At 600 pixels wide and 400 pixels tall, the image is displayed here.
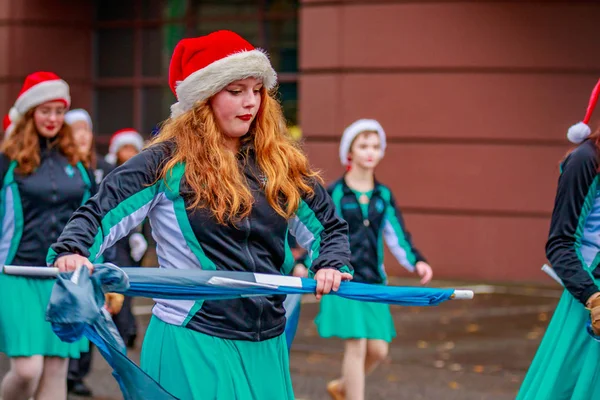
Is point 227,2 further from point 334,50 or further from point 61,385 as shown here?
point 61,385

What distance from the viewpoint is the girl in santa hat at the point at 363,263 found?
23.6 feet

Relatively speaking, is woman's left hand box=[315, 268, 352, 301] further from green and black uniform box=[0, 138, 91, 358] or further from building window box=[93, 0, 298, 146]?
building window box=[93, 0, 298, 146]

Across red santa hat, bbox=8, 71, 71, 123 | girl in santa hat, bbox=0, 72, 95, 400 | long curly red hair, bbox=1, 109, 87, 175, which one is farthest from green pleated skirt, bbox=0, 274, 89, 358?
red santa hat, bbox=8, 71, 71, 123

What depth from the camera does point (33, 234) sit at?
6332mm

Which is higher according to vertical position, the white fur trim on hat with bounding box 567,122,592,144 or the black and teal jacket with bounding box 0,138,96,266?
the white fur trim on hat with bounding box 567,122,592,144

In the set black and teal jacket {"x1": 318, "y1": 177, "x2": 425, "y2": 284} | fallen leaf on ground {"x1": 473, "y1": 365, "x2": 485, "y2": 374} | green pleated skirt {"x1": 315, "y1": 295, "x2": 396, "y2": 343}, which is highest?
black and teal jacket {"x1": 318, "y1": 177, "x2": 425, "y2": 284}

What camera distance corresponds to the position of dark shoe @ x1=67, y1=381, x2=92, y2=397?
7752mm

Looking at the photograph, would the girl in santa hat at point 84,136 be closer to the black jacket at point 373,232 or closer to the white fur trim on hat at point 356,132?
the white fur trim on hat at point 356,132

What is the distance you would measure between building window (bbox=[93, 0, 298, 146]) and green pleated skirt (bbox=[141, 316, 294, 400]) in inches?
460

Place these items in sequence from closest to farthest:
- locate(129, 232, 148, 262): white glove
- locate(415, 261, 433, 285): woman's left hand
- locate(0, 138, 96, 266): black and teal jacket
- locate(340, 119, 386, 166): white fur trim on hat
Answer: locate(0, 138, 96, 266): black and teal jacket
locate(415, 261, 433, 285): woman's left hand
locate(340, 119, 386, 166): white fur trim on hat
locate(129, 232, 148, 262): white glove

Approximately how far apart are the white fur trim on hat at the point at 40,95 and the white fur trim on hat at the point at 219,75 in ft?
8.12

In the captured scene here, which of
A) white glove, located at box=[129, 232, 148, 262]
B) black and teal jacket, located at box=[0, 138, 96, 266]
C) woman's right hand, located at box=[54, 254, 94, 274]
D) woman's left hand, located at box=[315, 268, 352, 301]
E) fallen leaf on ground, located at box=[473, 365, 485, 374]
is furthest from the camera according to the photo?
fallen leaf on ground, located at box=[473, 365, 485, 374]

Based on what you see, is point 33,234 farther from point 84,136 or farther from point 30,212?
point 84,136

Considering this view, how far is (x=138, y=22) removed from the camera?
17.1m
